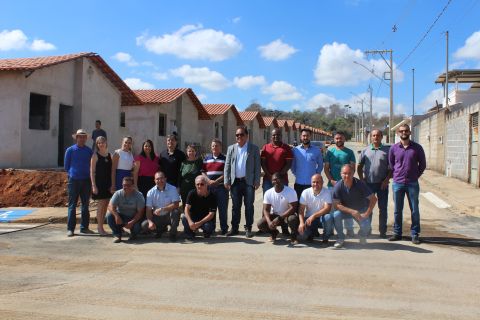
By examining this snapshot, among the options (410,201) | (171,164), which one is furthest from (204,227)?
(410,201)

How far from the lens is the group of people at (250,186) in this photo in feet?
23.5

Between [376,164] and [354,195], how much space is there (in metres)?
0.77

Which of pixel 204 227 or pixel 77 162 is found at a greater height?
pixel 77 162

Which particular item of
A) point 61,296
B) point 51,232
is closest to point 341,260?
point 61,296

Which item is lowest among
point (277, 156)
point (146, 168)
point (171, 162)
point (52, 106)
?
point (146, 168)

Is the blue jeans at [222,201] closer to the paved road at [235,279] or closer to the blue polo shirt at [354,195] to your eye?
the paved road at [235,279]

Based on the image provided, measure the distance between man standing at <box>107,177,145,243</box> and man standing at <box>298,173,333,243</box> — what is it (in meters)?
2.66

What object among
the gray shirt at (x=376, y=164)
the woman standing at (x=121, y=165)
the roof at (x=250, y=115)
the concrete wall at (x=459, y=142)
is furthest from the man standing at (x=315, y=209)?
the roof at (x=250, y=115)

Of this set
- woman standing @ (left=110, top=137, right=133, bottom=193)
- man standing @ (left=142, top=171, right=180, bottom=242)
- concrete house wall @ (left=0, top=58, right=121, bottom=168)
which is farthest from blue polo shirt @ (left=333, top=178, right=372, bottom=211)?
concrete house wall @ (left=0, top=58, right=121, bottom=168)

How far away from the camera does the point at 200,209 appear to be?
756cm

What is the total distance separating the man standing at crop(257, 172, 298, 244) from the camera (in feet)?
23.5

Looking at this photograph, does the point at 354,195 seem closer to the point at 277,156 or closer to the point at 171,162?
the point at 277,156

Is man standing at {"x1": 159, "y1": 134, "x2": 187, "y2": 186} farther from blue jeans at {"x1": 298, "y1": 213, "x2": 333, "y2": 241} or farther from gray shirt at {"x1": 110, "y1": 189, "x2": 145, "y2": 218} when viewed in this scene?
blue jeans at {"x1": 298, "y1": 213, "x2": 333, "y2": 241}

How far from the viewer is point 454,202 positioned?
12.6 m
